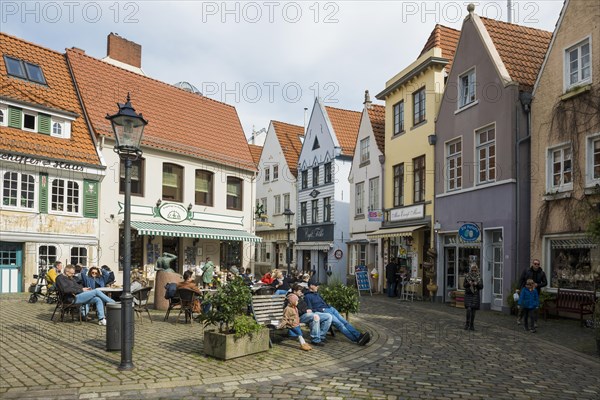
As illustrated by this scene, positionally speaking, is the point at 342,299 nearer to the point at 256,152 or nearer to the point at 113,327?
the point at 113,327

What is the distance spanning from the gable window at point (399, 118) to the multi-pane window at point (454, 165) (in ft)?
13.8

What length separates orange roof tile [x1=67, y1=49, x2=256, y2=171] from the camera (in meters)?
23.7

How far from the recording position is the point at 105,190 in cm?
2184

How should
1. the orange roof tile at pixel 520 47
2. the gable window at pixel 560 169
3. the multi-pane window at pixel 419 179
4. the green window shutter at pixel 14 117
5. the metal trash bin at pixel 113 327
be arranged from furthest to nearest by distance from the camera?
the multi-pane window at pixel 419 179 < the green window shutter at pixel 14 117 < the orange roof tile at pixel 520 47 < the gable window at pixel 560 169 < the metal trash bin at pixel 113 327

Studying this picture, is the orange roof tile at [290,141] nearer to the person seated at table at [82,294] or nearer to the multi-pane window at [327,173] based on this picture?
the multi-pane window at [327,173]

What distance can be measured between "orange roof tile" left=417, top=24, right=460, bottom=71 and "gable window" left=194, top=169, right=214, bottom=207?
468 inches

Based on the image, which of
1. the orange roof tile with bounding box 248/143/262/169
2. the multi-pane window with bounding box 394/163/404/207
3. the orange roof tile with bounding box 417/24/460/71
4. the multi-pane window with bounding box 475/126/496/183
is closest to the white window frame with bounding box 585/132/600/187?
Result: the multi-pane window with bounding box 475/126/496/183

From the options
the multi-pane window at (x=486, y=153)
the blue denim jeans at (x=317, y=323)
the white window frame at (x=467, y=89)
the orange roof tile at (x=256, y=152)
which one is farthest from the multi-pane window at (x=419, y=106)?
the orange roof tile at (x=256, y=152)

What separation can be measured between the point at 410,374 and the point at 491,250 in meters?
11.6

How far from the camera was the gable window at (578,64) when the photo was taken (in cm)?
1552

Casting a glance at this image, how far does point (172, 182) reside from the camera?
2508cm

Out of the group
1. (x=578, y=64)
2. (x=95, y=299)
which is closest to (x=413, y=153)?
(x=578, y=64)

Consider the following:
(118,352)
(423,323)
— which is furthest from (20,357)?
(423,323)

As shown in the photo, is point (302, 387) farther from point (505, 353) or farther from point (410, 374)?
point (505, 353)
